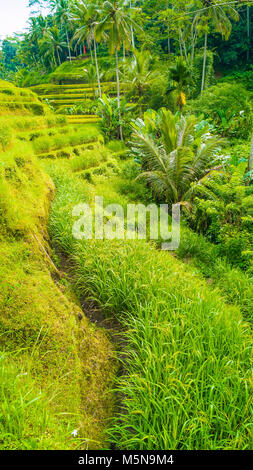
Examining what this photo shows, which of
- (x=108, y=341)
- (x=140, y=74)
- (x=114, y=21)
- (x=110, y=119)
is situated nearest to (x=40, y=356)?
(x=108, y=341)

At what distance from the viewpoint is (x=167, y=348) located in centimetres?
223

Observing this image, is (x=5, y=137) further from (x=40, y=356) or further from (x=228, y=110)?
(x=228, y=110)

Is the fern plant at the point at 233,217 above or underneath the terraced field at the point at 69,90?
underneath

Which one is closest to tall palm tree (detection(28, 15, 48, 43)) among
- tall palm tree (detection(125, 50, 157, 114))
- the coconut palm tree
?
tall palm tree (detection(125, 50, 157, 114))

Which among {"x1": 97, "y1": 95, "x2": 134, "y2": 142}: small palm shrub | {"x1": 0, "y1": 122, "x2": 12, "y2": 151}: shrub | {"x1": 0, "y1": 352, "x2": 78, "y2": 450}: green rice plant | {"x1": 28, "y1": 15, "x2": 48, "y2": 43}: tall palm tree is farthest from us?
{"x1": 28, "y1": 15, "x2": 48, "y2": 43}: tall palm tree

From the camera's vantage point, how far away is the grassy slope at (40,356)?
1494mm

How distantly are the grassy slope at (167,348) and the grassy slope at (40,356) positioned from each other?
A: 0.77 feet

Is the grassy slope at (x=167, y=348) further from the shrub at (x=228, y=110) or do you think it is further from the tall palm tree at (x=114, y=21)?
the tall palm tree at (x=114, y=21)

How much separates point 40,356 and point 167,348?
1.04m

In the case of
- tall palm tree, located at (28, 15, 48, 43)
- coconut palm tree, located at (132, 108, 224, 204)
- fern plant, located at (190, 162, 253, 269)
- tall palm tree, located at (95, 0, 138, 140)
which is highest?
tall palm tree, located at (28, 15, 48, 43)

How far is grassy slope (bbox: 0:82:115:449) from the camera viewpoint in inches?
58.8

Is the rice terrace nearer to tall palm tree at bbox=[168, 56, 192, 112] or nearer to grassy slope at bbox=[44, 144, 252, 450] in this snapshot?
grassy slope at bbox=[44, 144, 252, 450]

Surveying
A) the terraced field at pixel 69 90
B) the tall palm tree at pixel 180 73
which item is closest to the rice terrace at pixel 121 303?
the tall palm tree at pixel 180 73

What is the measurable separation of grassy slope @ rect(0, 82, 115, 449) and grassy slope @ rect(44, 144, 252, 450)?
236 mm
